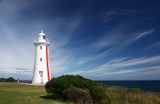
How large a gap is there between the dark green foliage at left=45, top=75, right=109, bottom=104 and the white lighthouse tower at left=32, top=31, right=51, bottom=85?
751 inches

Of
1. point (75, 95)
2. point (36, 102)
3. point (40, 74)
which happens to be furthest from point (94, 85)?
point (40, 74)

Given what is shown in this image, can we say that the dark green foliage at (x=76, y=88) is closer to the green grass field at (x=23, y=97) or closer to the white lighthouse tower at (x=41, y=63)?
the green grass field at (x=23, y=97)

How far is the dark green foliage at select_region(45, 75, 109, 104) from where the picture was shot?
1653 cm

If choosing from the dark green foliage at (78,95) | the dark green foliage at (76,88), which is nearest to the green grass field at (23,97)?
the dark green foliage at (78,95)

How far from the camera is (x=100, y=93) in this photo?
55.1 ft

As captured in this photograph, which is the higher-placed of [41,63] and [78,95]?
[41,63]

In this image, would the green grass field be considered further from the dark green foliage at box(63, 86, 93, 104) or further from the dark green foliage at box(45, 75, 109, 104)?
the dark green foliage at box(45, 75, 109, 104)

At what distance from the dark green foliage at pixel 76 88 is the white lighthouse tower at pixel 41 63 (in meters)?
19.1

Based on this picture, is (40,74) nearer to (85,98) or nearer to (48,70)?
(48,70)

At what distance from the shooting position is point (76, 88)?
54.1 ft

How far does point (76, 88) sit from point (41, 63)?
22.1 meters

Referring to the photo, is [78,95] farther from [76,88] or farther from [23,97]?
[23,97]

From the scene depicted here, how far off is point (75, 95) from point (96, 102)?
63.0 inches

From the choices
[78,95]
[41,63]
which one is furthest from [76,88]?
[41,63]
